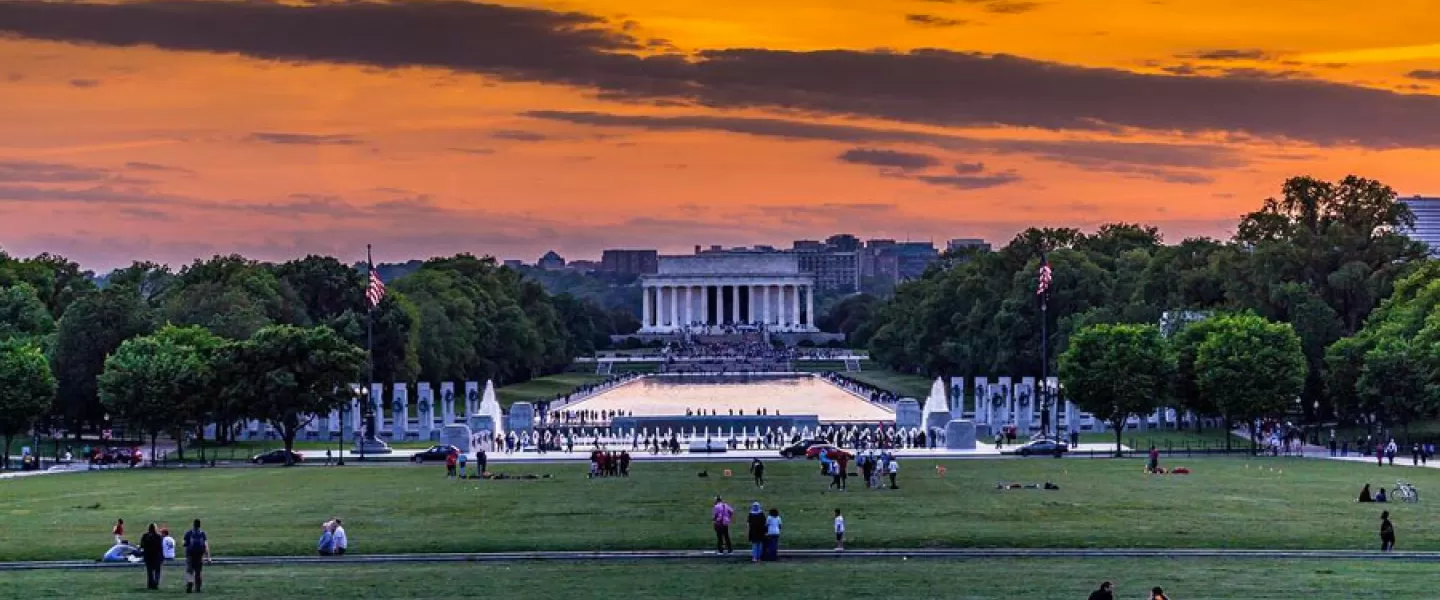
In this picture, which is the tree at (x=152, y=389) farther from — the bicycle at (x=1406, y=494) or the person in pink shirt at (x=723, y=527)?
the bicycle at (x=1406, y=494)

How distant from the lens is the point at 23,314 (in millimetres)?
99812

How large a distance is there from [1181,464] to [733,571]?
3514 cm

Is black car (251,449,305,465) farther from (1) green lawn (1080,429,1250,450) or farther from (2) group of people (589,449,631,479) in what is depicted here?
(1) green lawn (1080,429,1250,450)

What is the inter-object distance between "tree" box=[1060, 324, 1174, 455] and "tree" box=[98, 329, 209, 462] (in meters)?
32.7

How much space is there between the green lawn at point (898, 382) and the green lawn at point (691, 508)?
5920 centimetres

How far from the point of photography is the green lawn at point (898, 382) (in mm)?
129750

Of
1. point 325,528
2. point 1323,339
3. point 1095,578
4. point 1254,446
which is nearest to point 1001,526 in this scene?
point 1095,578

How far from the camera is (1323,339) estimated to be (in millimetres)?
90875

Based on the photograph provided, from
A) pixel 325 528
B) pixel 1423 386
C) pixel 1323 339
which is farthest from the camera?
pixel 1323 339

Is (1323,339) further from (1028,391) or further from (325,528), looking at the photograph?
(325,528)

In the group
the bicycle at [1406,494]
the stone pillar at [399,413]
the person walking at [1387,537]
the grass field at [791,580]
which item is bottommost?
the grass field at [791,580]

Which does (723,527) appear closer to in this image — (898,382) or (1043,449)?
(1043,449)

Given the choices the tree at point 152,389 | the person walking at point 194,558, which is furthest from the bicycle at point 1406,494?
the tree at point 152,389

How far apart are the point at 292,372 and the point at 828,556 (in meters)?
42.0
